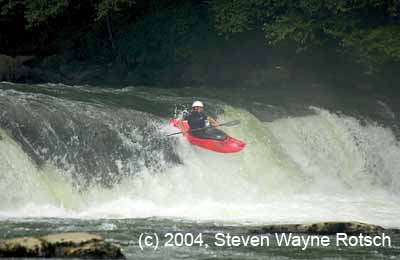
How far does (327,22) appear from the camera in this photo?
2662cm

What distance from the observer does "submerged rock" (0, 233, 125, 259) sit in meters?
12.9

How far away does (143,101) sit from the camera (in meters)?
22.8

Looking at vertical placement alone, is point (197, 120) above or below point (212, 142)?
above

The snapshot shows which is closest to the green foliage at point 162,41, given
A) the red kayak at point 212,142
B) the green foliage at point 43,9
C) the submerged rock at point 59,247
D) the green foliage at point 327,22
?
the green foliage at point 327,22

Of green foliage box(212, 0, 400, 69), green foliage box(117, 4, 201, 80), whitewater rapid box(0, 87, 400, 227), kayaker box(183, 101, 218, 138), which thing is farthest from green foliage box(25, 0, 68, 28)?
kayaker box(183, 101, 218, 138)

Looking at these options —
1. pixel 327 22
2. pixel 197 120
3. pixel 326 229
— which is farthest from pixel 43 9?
pixel 326 229

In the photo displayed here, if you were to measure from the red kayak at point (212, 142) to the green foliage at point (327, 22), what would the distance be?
6104mm

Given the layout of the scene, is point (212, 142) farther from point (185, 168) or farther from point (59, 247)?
point (59, 247)

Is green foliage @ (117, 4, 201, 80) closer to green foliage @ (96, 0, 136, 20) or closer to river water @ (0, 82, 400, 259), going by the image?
green foliage @ (96, 0, 136, 20)

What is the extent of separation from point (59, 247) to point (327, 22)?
48.6 ft

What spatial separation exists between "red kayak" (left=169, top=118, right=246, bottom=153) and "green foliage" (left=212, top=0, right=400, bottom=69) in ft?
20.0

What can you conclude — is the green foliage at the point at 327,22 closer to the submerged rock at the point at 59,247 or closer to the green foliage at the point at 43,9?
the green foliage at the point at 43,9

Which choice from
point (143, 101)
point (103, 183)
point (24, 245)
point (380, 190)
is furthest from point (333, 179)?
point (24, 245)

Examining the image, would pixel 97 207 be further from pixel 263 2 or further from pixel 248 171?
pixel 263 2
